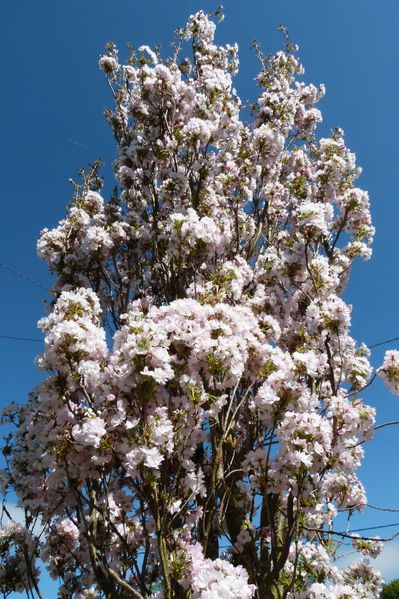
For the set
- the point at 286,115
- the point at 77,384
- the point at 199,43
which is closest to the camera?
the point at 77,384

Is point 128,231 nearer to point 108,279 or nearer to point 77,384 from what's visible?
point 108,279

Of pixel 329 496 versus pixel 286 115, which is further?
pixel 286 115

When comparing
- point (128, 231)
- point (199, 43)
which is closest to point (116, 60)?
point (199, 43)

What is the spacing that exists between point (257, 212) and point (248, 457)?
16.3 ft

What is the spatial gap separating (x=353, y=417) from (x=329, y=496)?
149 cm

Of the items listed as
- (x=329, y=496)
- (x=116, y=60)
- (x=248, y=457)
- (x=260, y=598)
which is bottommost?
(x=260, y=598)

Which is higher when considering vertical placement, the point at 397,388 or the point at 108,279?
the point at 108,279

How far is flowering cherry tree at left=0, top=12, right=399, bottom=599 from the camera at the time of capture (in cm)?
396

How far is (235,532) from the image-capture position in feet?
17.9

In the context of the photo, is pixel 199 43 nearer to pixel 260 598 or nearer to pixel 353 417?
pixel 353 417

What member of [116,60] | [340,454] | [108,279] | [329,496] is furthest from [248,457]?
[116,60]

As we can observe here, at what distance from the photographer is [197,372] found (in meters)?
4.17

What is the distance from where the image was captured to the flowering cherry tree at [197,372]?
396 centimetres

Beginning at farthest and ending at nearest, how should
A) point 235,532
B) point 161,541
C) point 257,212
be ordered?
point 257,212 < point 235,532 < point 161,541
